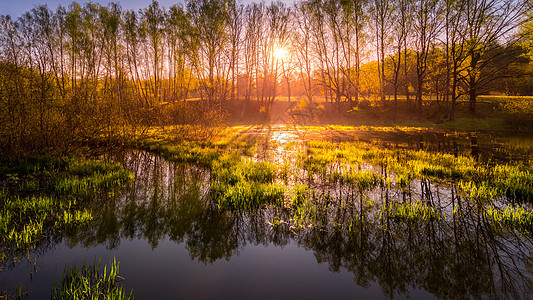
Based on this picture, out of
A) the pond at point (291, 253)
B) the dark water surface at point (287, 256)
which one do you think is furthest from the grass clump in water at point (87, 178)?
the dark water surface at point (287, 256)

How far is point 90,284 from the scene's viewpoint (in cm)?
304

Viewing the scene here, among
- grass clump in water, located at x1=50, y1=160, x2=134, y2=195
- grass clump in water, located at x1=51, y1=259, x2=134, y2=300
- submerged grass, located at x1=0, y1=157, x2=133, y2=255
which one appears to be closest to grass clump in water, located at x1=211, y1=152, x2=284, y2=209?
grass clump in water, located at x1=51, y1=259, x2=134, y2=300

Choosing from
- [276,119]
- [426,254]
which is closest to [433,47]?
[276,119]

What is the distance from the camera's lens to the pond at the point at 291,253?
304cm

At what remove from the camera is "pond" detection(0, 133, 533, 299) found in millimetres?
3041

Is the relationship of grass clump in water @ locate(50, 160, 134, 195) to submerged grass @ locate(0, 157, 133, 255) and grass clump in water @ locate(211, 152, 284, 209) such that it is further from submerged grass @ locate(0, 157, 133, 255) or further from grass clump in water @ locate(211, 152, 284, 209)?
grass clump in water @ locate(211, 152, 284, 209)

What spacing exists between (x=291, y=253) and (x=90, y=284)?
2.93 m

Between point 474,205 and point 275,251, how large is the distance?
495cm

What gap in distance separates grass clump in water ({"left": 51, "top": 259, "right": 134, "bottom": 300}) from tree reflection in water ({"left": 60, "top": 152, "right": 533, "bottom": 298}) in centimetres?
86

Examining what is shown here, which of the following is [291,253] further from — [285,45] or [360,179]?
[285,45]

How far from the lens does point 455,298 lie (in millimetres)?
2824

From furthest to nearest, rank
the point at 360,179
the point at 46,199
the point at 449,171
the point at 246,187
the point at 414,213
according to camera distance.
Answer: the point at 449,171
the point at 360,179
the point at 246,187
the point at 46,199
the point at 414,213

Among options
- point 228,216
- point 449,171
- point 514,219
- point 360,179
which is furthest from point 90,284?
point 449,171

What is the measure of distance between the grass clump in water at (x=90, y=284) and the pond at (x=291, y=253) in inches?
5.2
